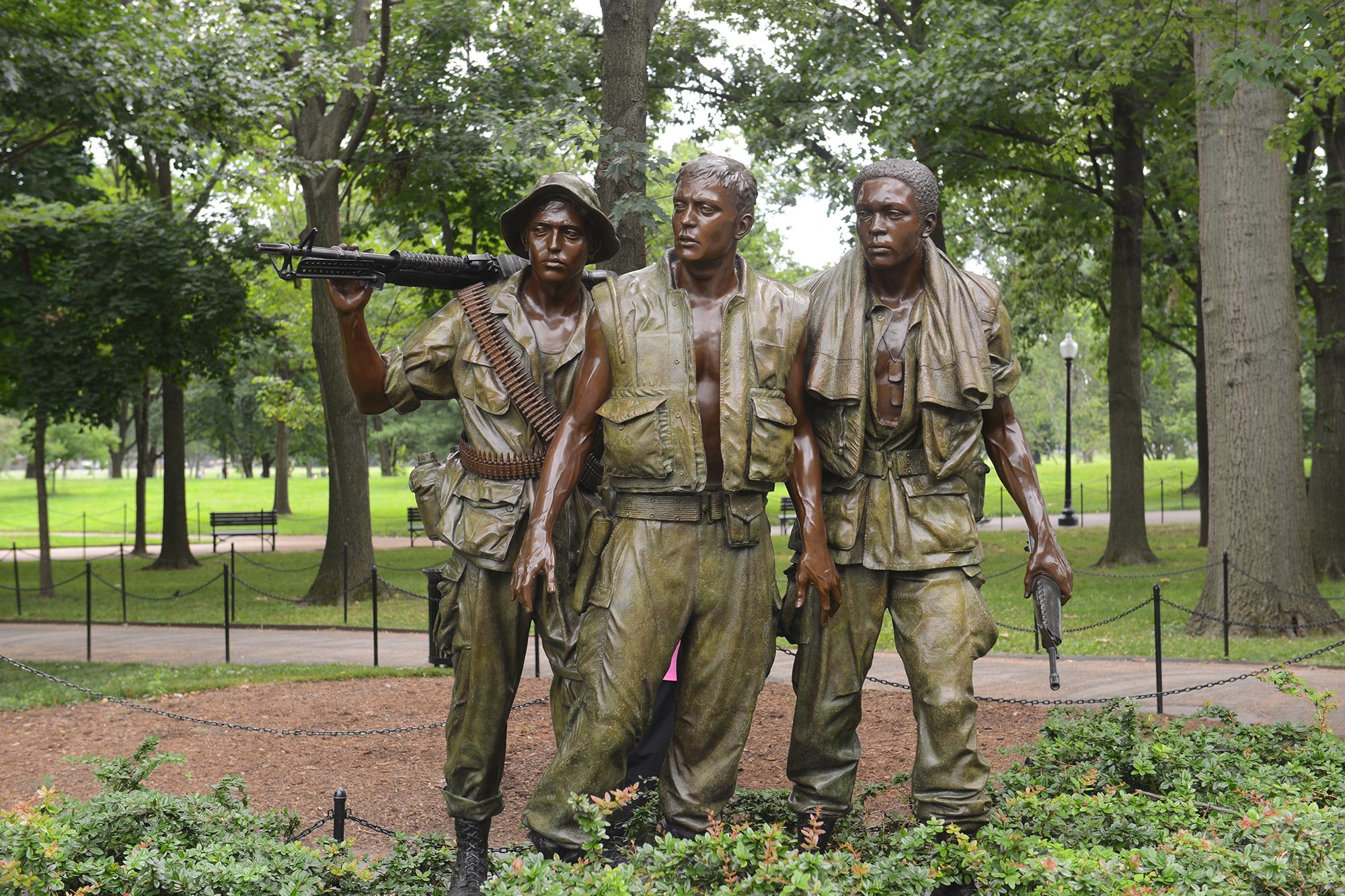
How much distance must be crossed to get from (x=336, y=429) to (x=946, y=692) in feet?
41.8

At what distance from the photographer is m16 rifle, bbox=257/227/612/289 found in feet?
12.8

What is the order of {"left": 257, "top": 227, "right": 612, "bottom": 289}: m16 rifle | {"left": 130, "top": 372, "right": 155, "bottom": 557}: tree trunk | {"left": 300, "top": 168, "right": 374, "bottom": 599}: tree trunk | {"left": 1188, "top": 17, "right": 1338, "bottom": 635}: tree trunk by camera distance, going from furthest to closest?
1. {"left": 130, "top": 372, "right": 155, "bottom": 557}: tree trunk
2. {"left": 300, "top": 168, "right": 374, "bottom": 599}: tree trunk
3. {"left": 1188, "top": 17, "right": 1338, "bottom": 635}: tree trunk
4. {"left": 257, "top": 227, "right": 612, "bottom": 289}: m16 rifle

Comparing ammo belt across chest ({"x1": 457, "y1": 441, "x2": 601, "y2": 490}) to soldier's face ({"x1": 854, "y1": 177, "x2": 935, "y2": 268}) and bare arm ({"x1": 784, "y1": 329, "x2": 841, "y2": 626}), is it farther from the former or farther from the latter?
soldier's face ({"x1": 854, "y1": 177, "x2": 935, "y2": 268})

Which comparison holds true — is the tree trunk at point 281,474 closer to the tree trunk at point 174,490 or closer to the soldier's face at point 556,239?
the tree trunk at point 174,490

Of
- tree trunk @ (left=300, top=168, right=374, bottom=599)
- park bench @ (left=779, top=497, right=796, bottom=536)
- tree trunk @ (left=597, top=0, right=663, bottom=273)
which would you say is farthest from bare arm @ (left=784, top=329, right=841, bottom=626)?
park bench @ (left=779, top=497, right=796, bottom=536)

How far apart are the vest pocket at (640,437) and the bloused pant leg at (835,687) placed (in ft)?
2.20

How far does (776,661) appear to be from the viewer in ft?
36.1

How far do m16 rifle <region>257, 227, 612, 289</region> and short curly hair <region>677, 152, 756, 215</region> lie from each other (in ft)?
1.99

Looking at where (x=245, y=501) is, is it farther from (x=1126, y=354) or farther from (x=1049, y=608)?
(x=1049, y=608)

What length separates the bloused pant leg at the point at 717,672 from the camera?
3883mm

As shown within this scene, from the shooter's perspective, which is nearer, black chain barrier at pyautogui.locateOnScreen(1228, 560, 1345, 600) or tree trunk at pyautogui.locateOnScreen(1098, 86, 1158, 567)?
black chain barrier at pyautogui.locateOnScreen(1228, 560, 1345, 600)

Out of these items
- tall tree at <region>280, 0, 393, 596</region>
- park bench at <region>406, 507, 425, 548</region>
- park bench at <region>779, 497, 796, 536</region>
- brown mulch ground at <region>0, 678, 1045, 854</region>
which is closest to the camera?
brown mulch ground at <region>0, 678, 1045, 854</region>

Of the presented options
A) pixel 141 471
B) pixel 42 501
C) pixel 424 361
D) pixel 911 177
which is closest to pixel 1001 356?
pixel 911 177

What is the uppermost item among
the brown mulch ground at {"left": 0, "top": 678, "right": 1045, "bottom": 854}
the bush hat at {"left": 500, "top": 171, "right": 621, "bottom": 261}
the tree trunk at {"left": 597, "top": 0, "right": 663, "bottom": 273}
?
the tree trunk at {"left": 597, "top": 0, "right": 663, "bottom": 273}
